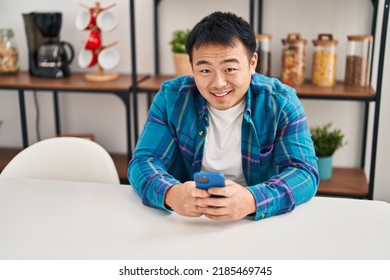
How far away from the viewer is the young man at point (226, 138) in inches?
48.3

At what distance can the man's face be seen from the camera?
1.36 meters

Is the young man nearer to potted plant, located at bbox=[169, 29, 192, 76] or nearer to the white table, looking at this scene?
the white table

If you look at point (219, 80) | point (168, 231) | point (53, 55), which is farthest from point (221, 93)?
point (53, 55)

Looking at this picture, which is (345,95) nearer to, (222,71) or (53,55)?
(222,71)

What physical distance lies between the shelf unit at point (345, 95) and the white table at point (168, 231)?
3.54 feet

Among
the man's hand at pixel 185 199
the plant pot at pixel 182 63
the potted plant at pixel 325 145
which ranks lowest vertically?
the potted plant at pixel 325 145

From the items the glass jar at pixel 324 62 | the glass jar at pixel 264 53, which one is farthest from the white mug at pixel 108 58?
the glass jar at pixel 324 62

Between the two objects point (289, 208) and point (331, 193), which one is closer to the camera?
point (289, 208)

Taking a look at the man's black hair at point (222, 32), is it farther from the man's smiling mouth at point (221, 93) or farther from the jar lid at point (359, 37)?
the jar lid at point (359, 37)
